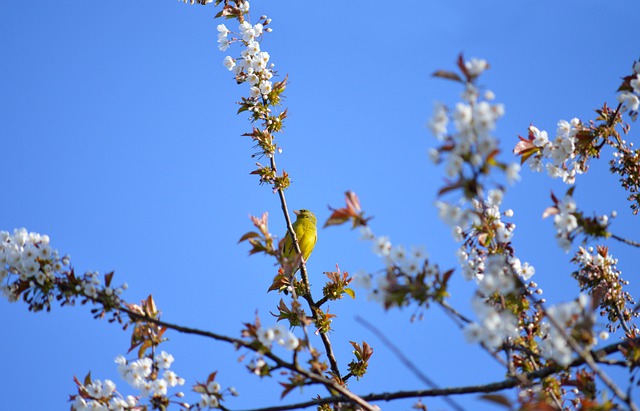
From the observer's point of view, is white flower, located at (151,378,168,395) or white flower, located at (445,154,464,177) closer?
white flower, located at (445,154,464,177)

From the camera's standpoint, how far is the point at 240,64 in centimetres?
601

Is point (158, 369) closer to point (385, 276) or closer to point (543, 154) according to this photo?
point (385, 276)

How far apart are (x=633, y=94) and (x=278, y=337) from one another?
2.67m

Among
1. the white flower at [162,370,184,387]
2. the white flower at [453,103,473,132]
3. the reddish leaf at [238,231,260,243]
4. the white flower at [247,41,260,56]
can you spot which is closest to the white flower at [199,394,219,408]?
the white flower at [162,370,184,387]

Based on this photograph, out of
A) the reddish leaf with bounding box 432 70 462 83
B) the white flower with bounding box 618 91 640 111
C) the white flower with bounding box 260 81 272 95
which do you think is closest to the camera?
the reddish leaf with bounding box 432 70 462 83

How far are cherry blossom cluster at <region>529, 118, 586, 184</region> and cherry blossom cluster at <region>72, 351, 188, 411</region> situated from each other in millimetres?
2685

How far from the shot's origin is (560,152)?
4.24 m

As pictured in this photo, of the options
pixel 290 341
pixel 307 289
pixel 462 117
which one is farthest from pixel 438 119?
pixel 307 289

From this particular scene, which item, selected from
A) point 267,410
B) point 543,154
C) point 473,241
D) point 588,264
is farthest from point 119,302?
point 588,264

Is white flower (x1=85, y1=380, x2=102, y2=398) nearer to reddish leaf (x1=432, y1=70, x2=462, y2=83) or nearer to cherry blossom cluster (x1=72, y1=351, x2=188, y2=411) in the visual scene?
cherry blossom cluster (x1=72, y1=351, x2=188, y2=411)

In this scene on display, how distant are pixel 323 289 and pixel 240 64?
2.23 m

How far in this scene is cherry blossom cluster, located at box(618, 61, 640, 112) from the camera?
12.5ft

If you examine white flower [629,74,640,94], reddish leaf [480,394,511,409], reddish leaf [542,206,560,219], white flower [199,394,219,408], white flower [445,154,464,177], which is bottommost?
reddish leaf [480,394,511,409]

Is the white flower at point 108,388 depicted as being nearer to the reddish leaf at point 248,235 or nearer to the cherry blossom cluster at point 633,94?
the reddish leaf at point 248,235
